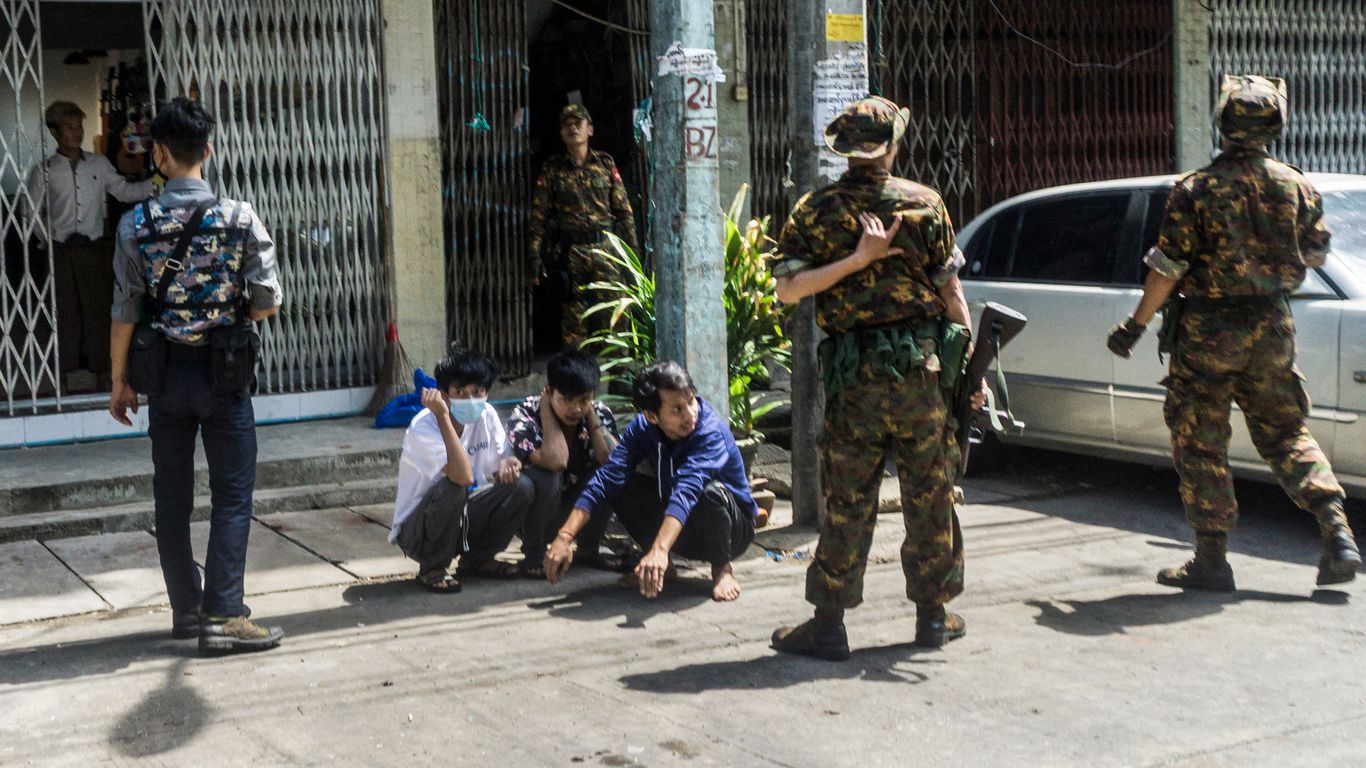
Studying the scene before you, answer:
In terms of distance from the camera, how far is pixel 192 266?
5258 millimetres

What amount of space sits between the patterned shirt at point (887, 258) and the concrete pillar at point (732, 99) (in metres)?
4.89

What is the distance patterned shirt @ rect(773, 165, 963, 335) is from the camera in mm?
5035

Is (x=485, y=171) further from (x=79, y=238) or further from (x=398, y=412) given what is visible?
Answer: (x=79, y=238)

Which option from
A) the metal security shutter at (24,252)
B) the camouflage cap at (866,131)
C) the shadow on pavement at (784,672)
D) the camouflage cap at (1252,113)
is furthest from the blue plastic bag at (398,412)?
the camouflage cap at (1252,113)

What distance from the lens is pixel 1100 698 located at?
188 inches

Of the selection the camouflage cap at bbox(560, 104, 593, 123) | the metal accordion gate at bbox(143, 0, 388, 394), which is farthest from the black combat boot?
the metal accordion gate at bbox(143, 0, 388, 394)

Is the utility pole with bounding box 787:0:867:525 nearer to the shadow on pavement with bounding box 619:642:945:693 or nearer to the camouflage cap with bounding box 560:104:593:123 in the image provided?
the shadow on pavement with bounding box 619:642:945:693

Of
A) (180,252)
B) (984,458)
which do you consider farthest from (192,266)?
(984,458)

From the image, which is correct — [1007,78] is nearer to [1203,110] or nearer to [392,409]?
[1203,110]

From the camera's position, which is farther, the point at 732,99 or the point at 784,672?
the point at 732,99

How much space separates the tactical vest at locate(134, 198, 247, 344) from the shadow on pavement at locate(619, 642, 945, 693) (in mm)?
1798

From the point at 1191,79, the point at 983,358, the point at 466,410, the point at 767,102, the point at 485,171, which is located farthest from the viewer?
the point at 1191,79

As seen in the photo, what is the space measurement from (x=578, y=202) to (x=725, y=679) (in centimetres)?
462

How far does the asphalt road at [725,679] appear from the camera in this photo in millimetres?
4395
